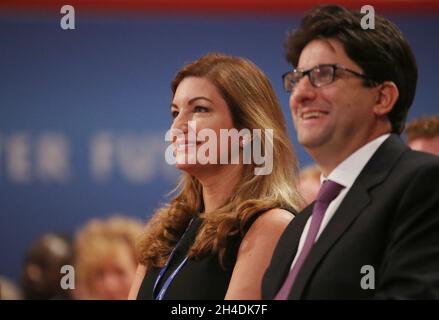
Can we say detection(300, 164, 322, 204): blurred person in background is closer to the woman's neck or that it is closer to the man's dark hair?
the woman's neck

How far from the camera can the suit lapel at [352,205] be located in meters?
1.77

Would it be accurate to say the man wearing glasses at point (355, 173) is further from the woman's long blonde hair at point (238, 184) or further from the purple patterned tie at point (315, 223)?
the woman's long blonde hair at point (238, 184)

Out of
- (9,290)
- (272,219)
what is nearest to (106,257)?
(9,290)

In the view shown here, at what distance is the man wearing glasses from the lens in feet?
5.49

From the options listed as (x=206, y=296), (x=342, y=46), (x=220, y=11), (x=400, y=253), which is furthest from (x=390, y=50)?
(x=220, y=11)

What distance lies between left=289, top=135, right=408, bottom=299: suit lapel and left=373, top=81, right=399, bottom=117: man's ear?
0.33 feet

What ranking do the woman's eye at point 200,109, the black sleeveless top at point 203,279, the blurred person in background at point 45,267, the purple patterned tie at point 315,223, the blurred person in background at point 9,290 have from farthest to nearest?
1. the blurred person in background at point 45,267
2. the blurred person in background at point 9,290
3. the woman's eye at point 200,109
4. the black sleeveless top at point 203,279
5. the purple patterned tie at point 315,223

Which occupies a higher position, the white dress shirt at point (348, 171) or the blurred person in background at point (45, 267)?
the white dress shirt at point (348, 171)

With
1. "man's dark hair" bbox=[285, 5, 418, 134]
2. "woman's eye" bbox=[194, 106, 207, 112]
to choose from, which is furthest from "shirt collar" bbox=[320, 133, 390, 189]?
"woman's eye" bbox=[194, 106, 207, 112]

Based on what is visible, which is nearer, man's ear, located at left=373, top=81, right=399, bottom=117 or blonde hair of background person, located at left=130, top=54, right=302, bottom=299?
man's ear, located at left=373, top=81, right=399, bottom=117

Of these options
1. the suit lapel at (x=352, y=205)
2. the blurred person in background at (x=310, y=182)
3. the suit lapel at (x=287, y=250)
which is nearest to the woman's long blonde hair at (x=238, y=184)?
the suit lapel at (x=287, y=250)

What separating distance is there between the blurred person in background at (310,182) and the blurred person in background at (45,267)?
3.83ft

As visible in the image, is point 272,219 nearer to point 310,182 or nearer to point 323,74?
point 323,74

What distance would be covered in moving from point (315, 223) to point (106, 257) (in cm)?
148
